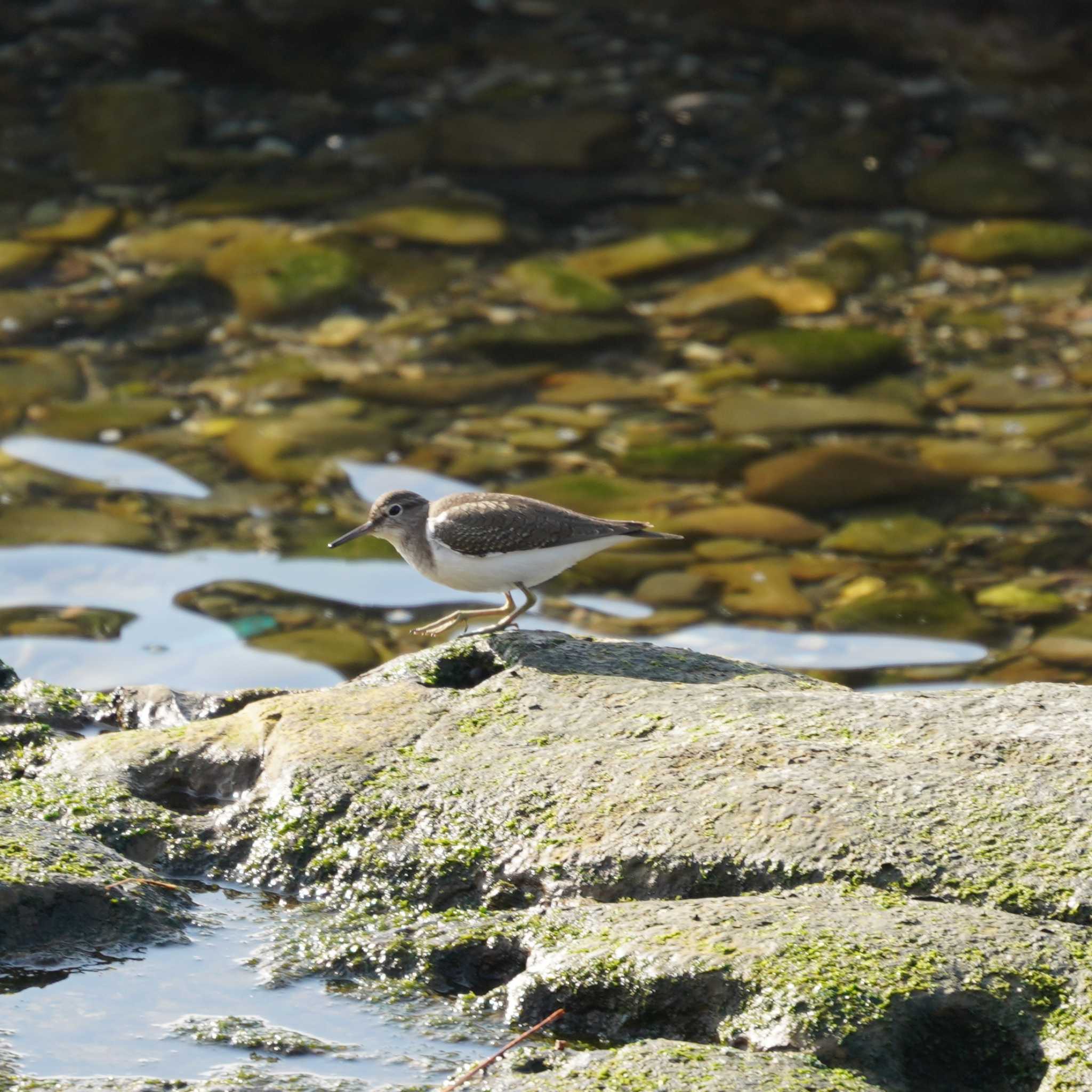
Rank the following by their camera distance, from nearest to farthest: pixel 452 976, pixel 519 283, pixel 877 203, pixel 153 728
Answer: pixel 452 976
pixel 153 728
pixel 519 283
pixel 877 203

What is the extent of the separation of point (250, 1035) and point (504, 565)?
2294 millimetres

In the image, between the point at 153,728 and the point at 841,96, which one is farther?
the point at 841,96

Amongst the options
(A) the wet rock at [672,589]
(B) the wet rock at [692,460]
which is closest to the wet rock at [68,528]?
(A) the wet rock at [672,589]

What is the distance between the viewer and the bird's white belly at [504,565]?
5371mm

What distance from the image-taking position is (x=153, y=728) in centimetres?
457

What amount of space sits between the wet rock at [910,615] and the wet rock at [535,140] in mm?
5655

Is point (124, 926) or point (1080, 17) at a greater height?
point (1080, 17)

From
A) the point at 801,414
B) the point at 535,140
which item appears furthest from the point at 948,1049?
the point at 535,140

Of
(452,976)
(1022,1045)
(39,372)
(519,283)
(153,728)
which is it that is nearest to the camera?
(1022,1045)

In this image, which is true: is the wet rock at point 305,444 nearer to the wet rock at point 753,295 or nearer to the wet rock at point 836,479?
the wet rock at point 836,479

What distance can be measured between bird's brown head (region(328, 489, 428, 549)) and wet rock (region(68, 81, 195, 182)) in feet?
23.1

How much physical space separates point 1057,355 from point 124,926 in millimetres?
8057

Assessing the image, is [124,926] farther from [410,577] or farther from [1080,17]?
[1080,17]

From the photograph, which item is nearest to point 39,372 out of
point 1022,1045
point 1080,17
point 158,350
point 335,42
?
point 158,350
